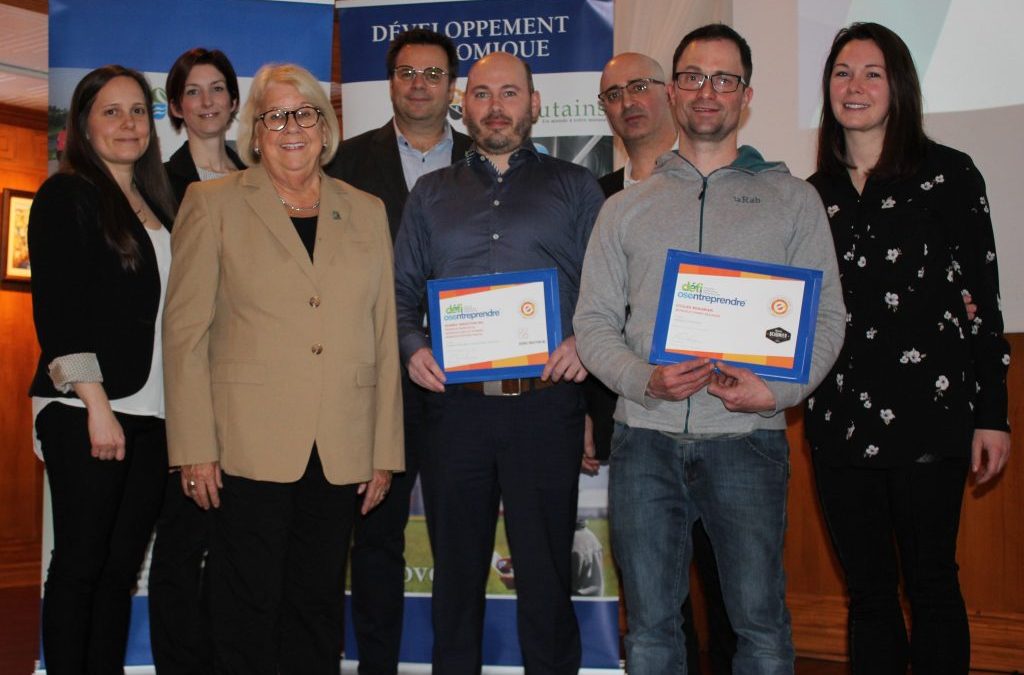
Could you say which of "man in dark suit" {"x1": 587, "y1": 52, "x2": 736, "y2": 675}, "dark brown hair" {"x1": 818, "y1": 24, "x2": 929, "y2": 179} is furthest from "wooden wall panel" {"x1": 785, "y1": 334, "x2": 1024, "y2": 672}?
"dark brown hair" {"x1": 818, "y1": 24, "x2": 929, "y2": 179}

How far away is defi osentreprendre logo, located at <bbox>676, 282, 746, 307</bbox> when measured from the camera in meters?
2.59

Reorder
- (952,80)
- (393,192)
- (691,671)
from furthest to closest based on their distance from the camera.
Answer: (952,80)
(393,192)
(691,671)

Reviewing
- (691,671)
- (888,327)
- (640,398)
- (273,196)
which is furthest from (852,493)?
(273,196)

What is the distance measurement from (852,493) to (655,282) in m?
0.76

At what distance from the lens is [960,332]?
2758 mm

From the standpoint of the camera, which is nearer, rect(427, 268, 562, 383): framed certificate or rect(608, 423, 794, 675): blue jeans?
rect(608, 423, 794, 675): blue jeans

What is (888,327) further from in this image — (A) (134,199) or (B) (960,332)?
(A) (134,199)

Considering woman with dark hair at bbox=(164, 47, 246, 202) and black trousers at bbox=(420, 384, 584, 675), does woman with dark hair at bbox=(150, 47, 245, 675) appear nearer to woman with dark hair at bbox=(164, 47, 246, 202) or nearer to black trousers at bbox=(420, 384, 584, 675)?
woman with dark hair at bbox=(164, 47, 246, 202)

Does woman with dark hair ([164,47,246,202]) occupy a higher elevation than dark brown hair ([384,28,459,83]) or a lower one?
lower

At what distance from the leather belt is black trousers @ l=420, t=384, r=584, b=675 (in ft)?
0.05

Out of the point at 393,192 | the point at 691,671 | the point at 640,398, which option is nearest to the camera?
the point at 640,398

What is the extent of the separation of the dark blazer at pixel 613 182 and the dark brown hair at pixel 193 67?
1.40 meters

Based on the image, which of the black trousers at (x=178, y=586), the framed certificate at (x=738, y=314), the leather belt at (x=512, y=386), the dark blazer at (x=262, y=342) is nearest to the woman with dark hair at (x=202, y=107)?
the dark blazer at (x=262, y=342)

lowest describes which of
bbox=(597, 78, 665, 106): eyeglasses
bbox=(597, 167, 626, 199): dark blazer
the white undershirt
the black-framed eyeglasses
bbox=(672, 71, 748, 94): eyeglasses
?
the white undershirt
